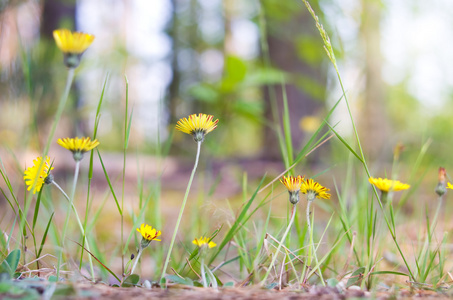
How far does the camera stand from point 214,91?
6.63ft

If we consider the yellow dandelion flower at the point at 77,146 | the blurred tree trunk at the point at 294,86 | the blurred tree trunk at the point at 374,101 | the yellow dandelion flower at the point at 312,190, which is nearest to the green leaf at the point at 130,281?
the yellow dandelion flower at the point at 77,146

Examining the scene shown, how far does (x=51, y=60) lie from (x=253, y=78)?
122 cm

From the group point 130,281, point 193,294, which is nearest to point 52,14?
point 130,281

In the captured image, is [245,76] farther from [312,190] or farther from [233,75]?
[312,190]

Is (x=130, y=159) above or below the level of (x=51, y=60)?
below

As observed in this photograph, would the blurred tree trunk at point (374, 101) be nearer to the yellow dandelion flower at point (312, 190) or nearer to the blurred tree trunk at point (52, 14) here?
the blurred tree trunk at point (52, 14)

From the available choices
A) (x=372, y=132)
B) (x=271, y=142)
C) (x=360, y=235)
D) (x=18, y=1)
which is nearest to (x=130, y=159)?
(x=271, y=142)

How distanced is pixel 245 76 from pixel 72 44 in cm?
149

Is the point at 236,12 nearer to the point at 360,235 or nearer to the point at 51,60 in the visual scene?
the point at 51,60

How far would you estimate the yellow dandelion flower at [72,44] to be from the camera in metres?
0.57

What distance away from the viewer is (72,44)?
1.87ft

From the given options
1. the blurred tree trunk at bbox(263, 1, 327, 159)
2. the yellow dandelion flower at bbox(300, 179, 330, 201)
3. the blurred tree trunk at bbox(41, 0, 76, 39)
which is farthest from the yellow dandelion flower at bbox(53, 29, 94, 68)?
the blurred tree trunk at bbox(41, 0, 76, 39)

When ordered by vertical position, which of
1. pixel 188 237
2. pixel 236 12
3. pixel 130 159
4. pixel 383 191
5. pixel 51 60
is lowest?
pixel 188 237

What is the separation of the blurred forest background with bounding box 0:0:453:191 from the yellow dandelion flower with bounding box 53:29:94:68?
25 centimetres
